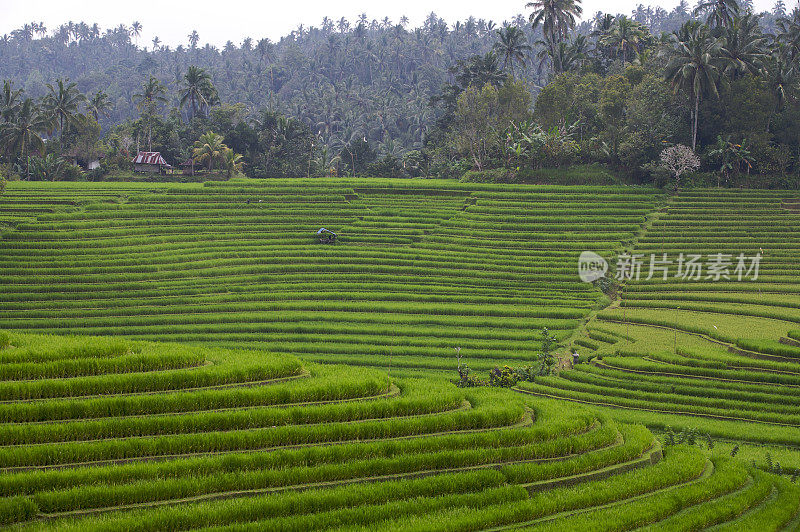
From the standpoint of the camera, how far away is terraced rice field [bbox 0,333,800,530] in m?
10.2

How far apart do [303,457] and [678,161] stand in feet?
123

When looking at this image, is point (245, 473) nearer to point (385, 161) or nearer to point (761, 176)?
point (761, 176)

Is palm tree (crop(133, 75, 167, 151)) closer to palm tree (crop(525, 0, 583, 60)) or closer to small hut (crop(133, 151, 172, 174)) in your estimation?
small hut (crop(133, 151, 172, 174))

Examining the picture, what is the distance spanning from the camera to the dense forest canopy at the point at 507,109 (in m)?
43.1

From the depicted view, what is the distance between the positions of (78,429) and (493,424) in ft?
23.6

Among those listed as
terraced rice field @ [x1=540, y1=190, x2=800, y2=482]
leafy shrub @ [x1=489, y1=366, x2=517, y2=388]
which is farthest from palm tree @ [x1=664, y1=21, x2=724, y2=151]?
leafy shrub @ [x1=489, y1=366, x2=517, y2=388]

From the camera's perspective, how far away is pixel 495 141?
50750 millimetres

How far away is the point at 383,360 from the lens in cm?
2533

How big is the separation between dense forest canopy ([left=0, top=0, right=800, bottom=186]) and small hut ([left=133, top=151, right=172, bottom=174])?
2.08 m

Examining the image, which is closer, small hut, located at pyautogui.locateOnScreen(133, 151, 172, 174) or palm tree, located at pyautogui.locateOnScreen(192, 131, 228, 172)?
palm tree, located at pyautogui.locateOnScreen(192, 131, 228, 172)

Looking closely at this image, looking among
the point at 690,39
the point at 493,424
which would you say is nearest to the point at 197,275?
the point at 493,424

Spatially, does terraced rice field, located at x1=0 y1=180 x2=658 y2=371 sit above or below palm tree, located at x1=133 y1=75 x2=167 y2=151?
below

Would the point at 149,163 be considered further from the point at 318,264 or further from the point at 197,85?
the point at 318,264

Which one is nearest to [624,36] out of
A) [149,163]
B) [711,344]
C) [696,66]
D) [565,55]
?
[565,55]
